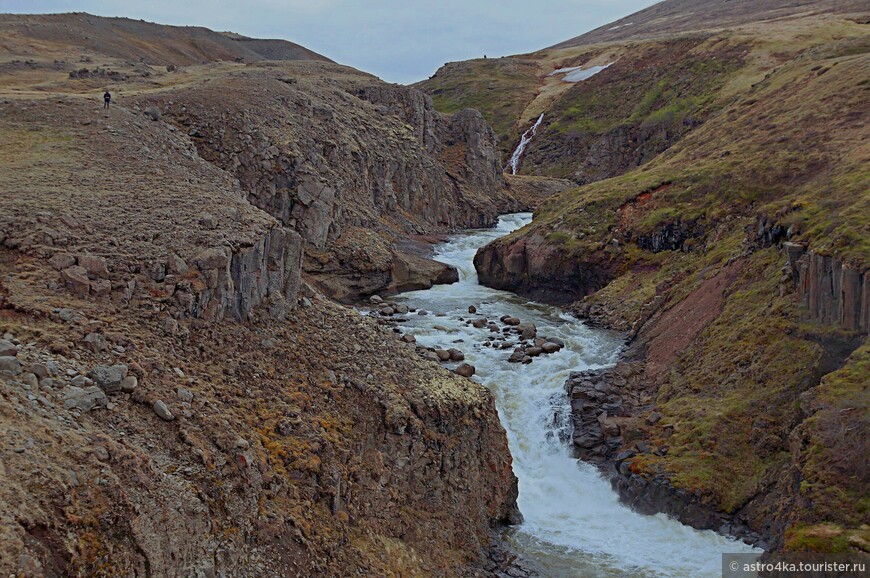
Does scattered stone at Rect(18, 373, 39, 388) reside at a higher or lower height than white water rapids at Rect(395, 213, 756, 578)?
higher

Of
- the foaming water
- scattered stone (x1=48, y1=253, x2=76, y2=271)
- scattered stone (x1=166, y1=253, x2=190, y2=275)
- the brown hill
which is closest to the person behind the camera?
scattered stone (x1=48, y1=253, x2=76, y2=271)

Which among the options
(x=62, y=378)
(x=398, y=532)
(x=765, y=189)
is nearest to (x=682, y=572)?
(x=398, y=532)

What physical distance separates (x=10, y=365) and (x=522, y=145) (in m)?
92.1

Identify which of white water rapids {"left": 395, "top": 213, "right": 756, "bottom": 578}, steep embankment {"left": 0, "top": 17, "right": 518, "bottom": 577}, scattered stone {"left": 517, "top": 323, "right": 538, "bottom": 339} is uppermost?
steep embankment {"left": 0, "top": 17, "right": 518, "bottom": 577}

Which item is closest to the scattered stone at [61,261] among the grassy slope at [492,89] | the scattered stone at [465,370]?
the scattered stone at [465,370]

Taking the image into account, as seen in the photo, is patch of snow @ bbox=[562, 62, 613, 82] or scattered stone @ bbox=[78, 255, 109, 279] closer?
scattered stone @ bbox=[78, 255, 109, 279]

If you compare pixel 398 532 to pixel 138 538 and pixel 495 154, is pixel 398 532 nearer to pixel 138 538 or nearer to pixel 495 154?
pixel 138 538

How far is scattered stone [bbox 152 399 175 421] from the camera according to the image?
13.6m

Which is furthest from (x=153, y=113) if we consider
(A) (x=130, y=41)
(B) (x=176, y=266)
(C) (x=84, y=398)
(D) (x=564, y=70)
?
(D) (x=564, y=70)

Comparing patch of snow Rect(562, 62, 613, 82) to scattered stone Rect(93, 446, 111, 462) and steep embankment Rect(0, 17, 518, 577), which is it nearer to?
steep embankment Rect(0, 17, 518, 577)

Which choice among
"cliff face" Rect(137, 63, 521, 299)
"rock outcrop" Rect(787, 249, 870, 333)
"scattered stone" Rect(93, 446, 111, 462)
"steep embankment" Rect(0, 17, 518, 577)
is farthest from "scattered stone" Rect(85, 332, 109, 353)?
"cliff face" Rect(137, 63, 521, 299)

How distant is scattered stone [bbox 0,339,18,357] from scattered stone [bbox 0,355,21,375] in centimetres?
25

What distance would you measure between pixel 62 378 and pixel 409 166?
48.4 meters

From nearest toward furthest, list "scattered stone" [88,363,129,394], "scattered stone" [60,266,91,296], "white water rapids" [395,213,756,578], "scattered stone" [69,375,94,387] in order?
"scattered stone" [69,375,94,387] < "scattered stone" [88,363,129,394] < "scattered stone" [60,266,91,296] < "white water rapids" [395,213,756,578]
